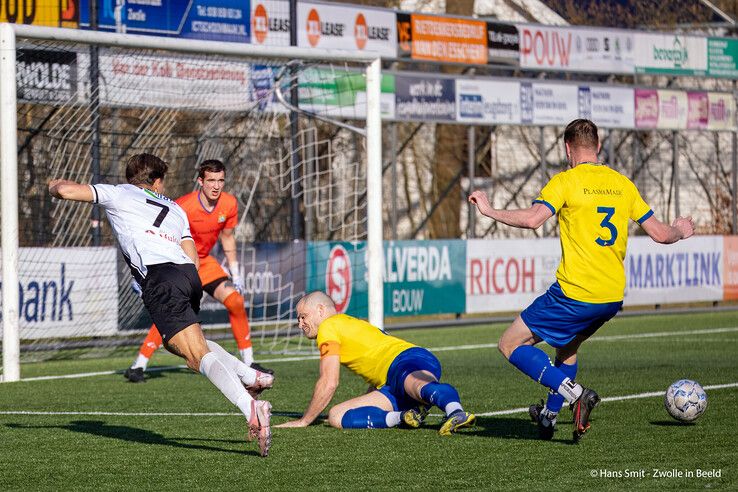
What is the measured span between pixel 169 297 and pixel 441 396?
5.80ft

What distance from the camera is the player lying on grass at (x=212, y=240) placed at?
11.8m

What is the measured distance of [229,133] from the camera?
18188 mm

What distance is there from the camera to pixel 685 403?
8.15 meters

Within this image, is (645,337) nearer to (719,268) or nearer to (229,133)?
(229,133)

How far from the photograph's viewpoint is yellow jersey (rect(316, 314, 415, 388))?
8008 millimetres

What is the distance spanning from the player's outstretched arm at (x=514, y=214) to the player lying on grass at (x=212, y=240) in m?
4.91

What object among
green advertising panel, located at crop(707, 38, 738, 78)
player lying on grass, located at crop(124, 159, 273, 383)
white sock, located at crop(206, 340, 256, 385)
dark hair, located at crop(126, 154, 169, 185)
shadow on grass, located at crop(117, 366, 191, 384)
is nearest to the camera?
white sock, located at crop(206, 340, 256, 385)

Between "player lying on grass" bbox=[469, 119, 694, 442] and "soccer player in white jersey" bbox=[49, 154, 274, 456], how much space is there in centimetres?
168

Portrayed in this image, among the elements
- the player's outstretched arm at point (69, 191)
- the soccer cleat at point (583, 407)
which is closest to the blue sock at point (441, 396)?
the soccer cleat at point (583, 407)

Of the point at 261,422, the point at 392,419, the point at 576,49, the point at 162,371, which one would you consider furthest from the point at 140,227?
the point at 576,49

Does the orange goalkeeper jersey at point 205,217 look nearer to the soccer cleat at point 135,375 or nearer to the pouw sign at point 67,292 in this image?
the soccer cleat at point 135,375

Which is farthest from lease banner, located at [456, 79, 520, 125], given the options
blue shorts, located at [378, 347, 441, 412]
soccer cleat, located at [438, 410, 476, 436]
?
soccer cleat, located at [438, 410, 476, 436]

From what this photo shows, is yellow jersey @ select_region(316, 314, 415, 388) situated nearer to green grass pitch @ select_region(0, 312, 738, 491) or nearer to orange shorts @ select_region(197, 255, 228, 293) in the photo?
green grass pitch @ select_region(0, 312, 738, 491)

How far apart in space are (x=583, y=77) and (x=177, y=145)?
43.7 feet
